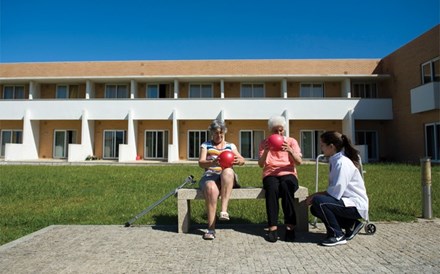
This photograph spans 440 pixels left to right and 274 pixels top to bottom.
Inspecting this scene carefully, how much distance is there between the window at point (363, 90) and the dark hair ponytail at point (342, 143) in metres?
22.5

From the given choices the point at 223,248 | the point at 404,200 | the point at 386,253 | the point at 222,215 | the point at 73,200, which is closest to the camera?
the point at 386,253

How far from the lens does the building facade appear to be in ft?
75.5

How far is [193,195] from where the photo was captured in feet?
16.2

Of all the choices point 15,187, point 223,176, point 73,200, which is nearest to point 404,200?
point 223,176

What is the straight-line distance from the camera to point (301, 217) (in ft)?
16.3

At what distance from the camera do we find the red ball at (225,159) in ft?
15.5

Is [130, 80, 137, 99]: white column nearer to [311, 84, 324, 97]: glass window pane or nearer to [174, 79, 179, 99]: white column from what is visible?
[174, 79, 179, 99]: white column

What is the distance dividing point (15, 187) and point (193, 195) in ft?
23.5

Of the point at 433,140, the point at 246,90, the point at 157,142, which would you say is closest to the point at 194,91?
the point at 246,90

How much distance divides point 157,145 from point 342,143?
21536mm

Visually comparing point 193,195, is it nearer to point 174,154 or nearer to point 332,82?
point 174,154

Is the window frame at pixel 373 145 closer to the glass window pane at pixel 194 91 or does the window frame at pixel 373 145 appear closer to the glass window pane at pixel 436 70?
the glass window pane at pixel 436 70

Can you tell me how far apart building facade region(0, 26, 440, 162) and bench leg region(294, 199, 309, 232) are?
18.0 m

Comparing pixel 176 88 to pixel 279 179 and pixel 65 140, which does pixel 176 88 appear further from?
pixel 279 179
